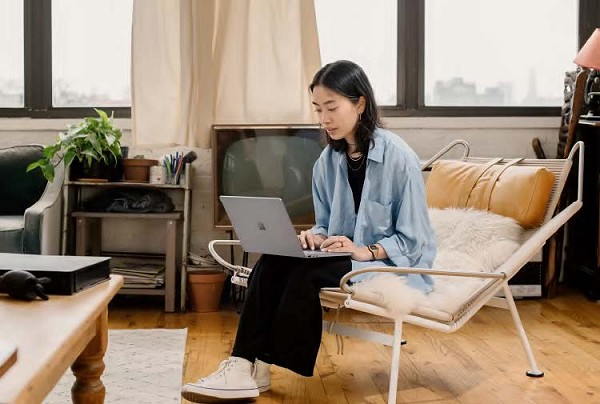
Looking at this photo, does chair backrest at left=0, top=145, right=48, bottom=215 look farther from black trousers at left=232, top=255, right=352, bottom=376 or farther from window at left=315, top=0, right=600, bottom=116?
black trousers at left=232, top=255, right=352, bottom=376

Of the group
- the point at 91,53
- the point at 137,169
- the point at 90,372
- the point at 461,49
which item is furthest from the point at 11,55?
the point at 90,372

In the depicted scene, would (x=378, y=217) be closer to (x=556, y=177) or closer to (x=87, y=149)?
(x=556, y=177)

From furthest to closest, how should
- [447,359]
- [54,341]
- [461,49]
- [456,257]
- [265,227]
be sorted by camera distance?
[461,49], [447,359], [456,257], [265,227], [54,341]

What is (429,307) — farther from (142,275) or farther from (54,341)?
(142,275)

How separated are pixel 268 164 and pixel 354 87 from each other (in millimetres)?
1349

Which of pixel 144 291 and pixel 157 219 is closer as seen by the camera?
pixel 144 291

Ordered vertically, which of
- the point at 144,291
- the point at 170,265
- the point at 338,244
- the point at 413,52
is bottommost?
the point at 144,291

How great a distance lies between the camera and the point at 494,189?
3.53 metres

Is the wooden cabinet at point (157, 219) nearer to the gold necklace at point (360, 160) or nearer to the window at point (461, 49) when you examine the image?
the window at point (461, 49)

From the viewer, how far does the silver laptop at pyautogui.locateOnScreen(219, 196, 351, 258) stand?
2.71m

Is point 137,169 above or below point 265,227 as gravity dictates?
above

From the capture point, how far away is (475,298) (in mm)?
2809

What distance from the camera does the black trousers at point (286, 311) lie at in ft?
9.07

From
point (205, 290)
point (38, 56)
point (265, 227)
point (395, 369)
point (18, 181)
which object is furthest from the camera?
point (38, 56)
